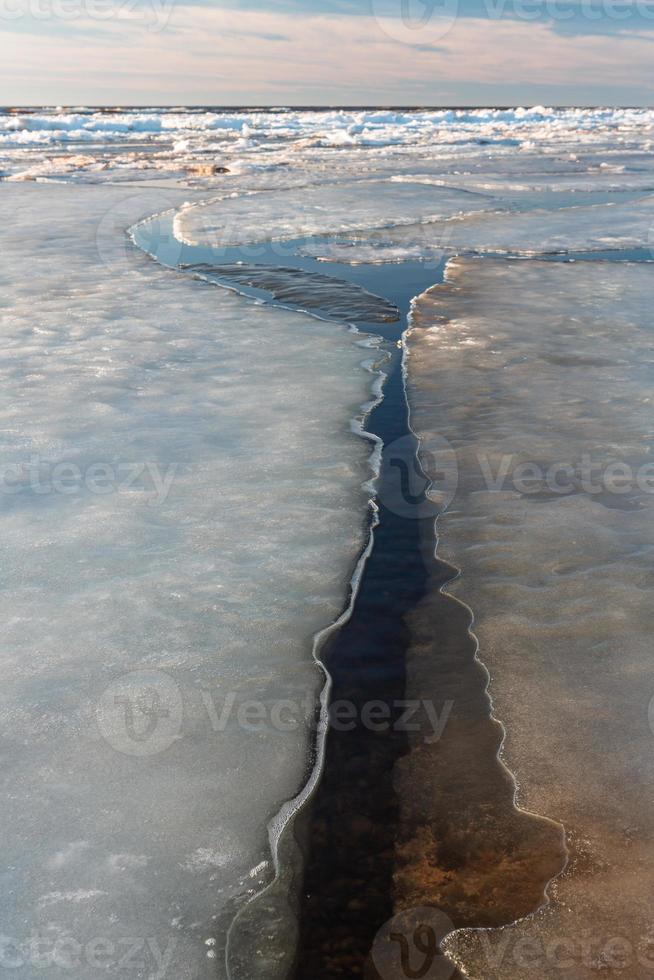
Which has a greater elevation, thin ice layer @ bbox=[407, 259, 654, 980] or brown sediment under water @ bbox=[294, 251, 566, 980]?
thin ice layer @ bbox=[407, 259, 654, 980]

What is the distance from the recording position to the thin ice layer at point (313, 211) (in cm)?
1137

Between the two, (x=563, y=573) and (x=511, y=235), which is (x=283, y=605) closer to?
(x=563, y=573)

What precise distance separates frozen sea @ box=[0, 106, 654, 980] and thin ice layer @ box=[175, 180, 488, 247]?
3200mm

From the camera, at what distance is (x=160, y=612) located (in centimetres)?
306

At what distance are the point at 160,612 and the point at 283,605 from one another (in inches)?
17.7

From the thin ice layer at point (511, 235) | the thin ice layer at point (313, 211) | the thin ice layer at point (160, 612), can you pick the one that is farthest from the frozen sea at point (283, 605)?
the thin ice layer at point (313, 211)

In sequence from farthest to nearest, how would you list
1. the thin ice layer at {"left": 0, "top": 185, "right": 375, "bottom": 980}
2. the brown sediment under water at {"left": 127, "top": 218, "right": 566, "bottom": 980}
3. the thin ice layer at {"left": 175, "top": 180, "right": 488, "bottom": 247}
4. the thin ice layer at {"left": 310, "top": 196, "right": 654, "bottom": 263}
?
1. the thin ice layer at {"left": 175, "top": 180, "right": 488, "bottom": 247}
2. the thin ice layer at {"left": 310, "top": 196, "right": 654, "bottom": 263}
3. the thin ice layer at {"left": 0, "top": 185, "right": 375, "bottom": 980}
4. the brown sediment under water at {"left": 127, "top": 218, "right": 566, "bottom": 980}

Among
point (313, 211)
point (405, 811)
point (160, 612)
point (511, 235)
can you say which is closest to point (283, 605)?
point (160, 612)

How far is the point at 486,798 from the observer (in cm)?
226

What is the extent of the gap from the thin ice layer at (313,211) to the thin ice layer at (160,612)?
548cm

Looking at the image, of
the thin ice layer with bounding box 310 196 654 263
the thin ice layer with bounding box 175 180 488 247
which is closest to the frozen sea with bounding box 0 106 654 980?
the thin ice layer with bounding box 310 196 654 263

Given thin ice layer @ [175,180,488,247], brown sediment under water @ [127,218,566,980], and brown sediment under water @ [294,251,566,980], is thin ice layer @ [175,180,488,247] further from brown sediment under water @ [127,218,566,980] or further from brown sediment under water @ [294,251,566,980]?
brown sediment under water @ [294,251,566,980]

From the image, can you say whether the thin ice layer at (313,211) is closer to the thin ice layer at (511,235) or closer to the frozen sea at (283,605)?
the thin ice layer at (511,235)

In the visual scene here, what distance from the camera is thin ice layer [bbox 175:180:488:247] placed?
448 inches
